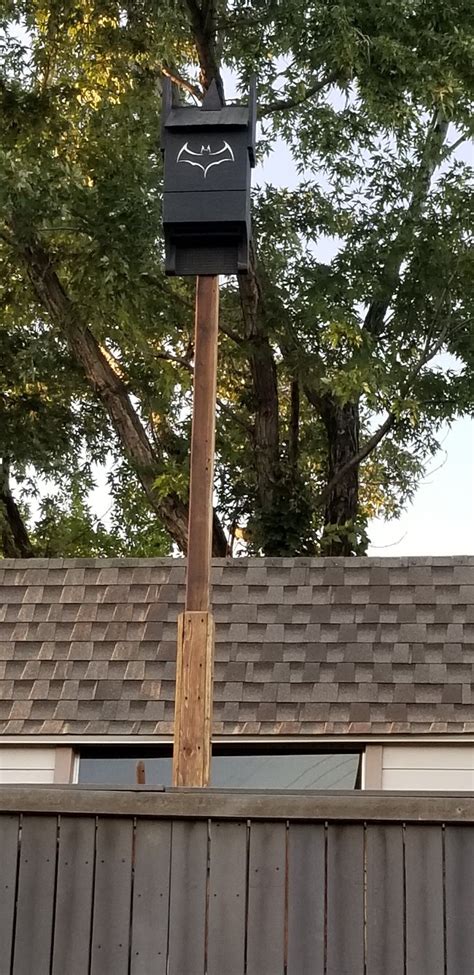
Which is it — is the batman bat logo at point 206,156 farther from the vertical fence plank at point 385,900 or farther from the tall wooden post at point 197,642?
the vertical fence plank at point 385,900

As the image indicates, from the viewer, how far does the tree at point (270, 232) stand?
1348 cm

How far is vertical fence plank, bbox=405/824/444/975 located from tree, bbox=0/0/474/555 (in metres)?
9.11

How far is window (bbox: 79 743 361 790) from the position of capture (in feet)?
27.3

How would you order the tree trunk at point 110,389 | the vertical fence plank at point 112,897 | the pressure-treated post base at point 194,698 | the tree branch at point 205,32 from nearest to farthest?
the vertical fence plank at point 112,897 < the pressure-treated post base at point 194,698 < the tree branch at point 205,32 < the tree trunk at point 110,389

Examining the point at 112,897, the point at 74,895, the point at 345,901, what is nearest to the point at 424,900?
the point at 345,901

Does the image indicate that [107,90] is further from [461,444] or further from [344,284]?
[461,444]

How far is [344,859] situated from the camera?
4543 mm

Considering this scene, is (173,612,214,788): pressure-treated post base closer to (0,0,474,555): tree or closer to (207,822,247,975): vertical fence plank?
(207,822,247,975): vertical fence plank

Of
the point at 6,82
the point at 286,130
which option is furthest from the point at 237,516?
the point at 6,82

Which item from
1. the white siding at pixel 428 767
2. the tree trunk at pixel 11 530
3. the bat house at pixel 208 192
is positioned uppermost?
the tree trunk at pixel 11 530

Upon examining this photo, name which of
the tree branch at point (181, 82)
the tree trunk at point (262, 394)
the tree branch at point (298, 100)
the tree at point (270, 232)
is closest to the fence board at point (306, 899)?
the tree at point (270, 232)

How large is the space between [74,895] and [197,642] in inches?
45.8

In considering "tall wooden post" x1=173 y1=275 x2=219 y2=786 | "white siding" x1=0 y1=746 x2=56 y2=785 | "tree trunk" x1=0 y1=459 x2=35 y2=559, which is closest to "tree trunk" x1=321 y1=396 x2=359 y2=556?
"tree trunk" x1=0 y1=459 x2=35 y2=559

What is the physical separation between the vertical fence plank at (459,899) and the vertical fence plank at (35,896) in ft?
4.07
